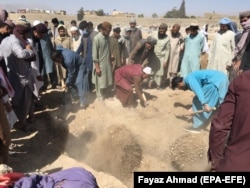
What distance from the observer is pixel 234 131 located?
2465 mm

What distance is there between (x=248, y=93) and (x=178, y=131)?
365 centimetres

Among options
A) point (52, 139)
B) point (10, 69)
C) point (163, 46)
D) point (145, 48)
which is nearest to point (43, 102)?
point (52, 139)

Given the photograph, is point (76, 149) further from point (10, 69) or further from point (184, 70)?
point (184, 70)

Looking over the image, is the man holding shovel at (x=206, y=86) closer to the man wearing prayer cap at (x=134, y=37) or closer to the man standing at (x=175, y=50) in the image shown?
the man standing at (x=175, y=50)

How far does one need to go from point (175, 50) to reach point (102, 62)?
6.91 ft

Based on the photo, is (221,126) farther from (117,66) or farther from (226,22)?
(117,66)

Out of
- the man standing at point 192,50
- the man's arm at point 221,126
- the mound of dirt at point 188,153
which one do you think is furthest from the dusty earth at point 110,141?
the man's arm at point 221,126

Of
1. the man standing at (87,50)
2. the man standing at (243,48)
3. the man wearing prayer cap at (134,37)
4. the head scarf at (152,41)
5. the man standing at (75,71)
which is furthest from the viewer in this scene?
the man wearing prayer cap at (134,37)

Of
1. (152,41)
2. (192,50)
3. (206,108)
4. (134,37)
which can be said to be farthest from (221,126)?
(134,37)

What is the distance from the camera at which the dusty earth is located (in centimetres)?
488

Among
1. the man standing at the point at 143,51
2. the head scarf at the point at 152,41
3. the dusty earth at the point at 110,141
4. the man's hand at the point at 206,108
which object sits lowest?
the dusty earth at the point at 110,141

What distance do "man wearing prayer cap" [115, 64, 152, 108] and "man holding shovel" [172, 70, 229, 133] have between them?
132 cm

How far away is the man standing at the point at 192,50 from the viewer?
24.5 feet

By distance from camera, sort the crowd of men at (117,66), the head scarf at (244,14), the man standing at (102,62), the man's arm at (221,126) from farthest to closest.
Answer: the man standing at (102,62) < the head scarf at (244,14) < the crowd of men at (117,66) < the man's arm at (221,126)
